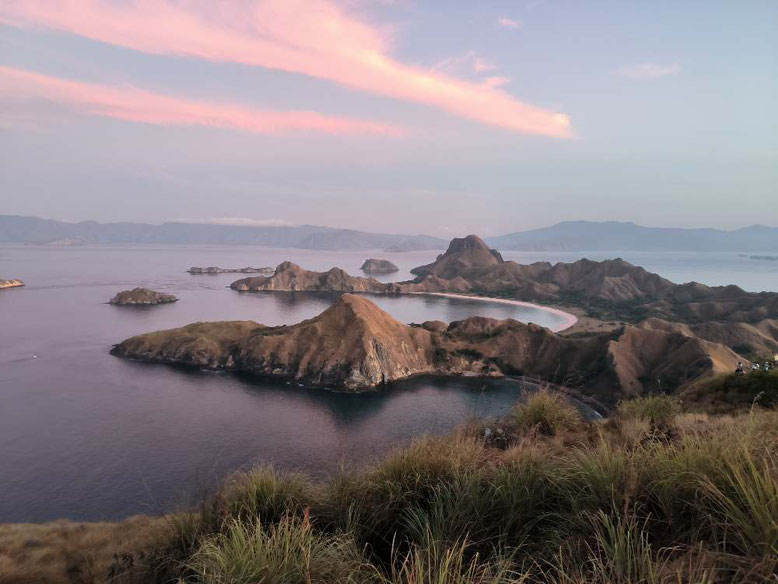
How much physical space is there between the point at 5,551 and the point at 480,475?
52.1 feet

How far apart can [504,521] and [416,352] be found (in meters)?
107

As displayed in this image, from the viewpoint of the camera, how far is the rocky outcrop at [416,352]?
92188 millimetres

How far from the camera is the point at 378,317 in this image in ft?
374

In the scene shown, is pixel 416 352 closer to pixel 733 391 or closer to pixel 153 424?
pixel 153 424

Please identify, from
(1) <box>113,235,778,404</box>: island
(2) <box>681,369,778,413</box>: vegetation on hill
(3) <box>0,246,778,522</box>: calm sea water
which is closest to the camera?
(2) <box>681,369,778,413</box>: vegetation on hill

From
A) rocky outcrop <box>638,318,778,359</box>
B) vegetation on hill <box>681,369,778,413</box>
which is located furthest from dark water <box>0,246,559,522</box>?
rocky outcrop <box>638,318,778,359</box>

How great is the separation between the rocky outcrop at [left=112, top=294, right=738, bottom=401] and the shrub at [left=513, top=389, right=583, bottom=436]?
82.1 m

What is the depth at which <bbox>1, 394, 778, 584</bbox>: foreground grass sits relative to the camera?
4.24 m

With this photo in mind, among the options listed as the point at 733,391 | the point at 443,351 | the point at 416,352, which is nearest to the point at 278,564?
the point at 733,391

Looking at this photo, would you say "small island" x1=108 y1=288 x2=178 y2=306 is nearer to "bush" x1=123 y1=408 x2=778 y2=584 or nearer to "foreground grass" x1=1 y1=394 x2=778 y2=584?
"foreground grass" x1=1 y1=394 x2=778 y2=584

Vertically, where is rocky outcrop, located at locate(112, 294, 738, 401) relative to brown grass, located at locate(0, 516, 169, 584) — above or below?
below

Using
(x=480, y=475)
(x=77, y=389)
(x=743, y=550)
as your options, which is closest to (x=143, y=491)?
(x=77, y=389)

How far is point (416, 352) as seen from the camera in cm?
11225

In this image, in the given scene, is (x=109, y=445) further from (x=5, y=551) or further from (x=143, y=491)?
(x=5, y=551)
